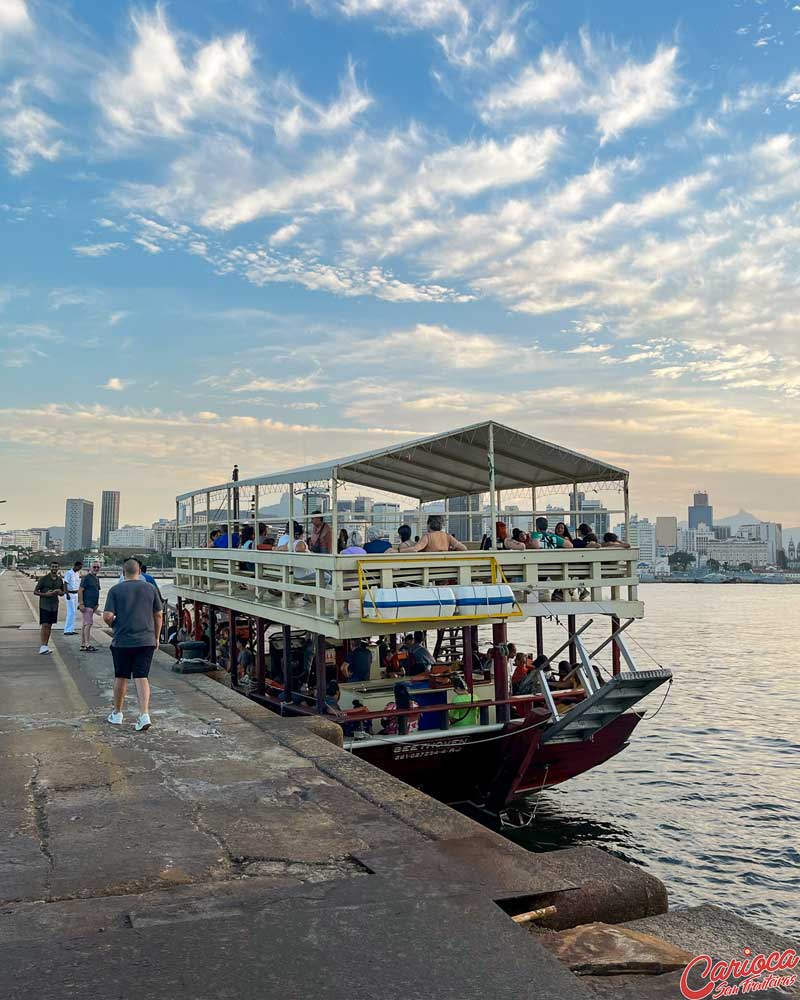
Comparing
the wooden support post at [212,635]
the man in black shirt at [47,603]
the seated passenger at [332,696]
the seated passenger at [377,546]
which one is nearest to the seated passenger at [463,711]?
the seated passenger at [332,696]

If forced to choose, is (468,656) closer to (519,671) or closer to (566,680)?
(519,671)

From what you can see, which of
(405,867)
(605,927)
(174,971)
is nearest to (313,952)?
(174,971)

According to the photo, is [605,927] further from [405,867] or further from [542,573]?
[542,573]

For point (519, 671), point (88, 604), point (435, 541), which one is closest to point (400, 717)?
point (435, 541)

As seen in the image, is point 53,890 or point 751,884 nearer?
point 53,890

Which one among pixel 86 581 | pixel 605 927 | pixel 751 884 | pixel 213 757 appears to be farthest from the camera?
pixel 86 581

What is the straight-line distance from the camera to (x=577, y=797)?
18.3 m

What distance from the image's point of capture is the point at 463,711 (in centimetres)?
1260

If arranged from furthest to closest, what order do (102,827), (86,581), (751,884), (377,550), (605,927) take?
(86,581)
(751,884)
(377,550)
(102,827)
(605,927)

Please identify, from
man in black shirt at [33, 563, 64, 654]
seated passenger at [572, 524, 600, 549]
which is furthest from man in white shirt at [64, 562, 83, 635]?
seated passenger at [572, 524, 600, 549]

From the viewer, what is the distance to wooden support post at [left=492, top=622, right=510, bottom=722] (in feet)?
40.8

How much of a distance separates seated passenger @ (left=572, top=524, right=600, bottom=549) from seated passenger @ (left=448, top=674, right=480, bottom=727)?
316cm

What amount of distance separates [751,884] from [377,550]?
8.43 m

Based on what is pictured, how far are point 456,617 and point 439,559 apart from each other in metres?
1.06
